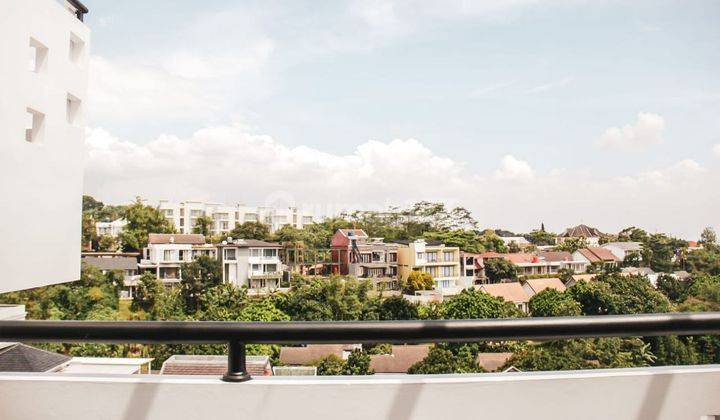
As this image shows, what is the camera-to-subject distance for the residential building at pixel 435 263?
3056 centimetres

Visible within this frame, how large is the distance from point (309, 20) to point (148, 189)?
18874 mm

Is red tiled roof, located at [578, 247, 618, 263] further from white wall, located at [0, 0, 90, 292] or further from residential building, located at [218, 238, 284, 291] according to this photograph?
white wall, located at [0, 0, 90, 292]

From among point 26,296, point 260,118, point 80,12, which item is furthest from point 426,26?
point 80,12

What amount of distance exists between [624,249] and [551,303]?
14.8 m

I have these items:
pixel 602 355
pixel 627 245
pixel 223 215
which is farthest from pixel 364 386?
pixel 223 215

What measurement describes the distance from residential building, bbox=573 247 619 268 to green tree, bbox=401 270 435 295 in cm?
1102

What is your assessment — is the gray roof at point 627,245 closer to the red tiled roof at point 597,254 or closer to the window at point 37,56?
the red tiled roof at point 597,254

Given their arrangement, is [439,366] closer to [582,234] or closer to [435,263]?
[435,263]

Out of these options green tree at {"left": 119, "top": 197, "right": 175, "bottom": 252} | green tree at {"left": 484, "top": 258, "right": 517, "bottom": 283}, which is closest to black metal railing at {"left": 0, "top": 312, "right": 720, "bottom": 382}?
green tree at {"left": 119, "top": 197, "right": 175, "bottom": 252}

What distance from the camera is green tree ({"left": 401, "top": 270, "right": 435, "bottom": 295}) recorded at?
96.2 ft

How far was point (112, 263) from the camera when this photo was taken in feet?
89.4

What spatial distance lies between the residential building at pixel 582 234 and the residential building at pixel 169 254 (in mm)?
30633

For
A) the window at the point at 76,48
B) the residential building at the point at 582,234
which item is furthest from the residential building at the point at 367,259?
the window at the point at 76,48

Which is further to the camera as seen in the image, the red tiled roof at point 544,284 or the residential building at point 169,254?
the residential building at point 169,254
